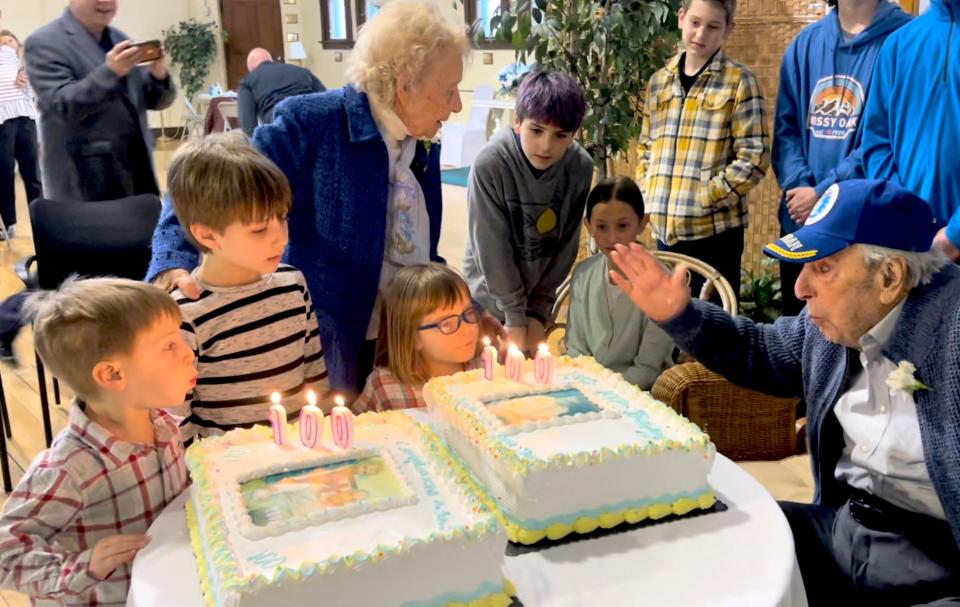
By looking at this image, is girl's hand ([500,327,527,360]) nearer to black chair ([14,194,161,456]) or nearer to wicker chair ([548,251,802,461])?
wicker chair ([548,251,802,461])

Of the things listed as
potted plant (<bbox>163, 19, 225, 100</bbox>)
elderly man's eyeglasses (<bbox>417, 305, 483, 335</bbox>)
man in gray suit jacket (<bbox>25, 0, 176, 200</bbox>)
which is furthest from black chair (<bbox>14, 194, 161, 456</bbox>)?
potted plant (<bbox>163, 19, 225, 100</bbox>)

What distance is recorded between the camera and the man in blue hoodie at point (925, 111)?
2.42 meters

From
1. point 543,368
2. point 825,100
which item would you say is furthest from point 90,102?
point 825,100

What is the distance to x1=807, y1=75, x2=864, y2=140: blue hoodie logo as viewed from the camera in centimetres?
288

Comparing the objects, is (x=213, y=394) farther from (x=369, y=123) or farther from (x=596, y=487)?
(x=596, y=487)

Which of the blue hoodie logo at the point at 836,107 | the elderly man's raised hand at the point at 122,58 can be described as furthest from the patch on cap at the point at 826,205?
the elderly man's raised hand at the point at 122,58

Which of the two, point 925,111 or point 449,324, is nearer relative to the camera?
point 449,324

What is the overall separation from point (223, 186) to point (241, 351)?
0.33 metres

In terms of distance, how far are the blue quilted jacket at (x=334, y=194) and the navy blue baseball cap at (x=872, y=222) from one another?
951 millimetres

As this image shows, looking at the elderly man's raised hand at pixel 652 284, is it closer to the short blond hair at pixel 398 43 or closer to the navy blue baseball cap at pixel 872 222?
the navy blue baseball cap at pixel 872 222

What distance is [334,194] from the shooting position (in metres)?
2.00

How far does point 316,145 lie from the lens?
1.99m

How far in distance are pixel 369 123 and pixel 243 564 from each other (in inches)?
46.1

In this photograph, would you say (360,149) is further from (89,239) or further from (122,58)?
(122,58)
